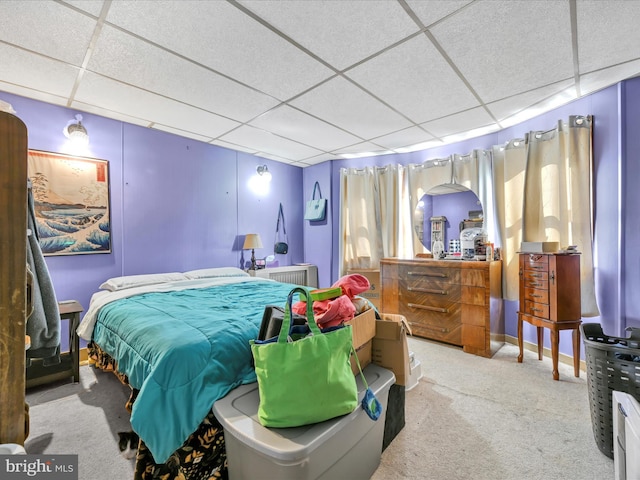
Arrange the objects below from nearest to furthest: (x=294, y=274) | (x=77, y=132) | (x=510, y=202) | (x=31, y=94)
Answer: (x=31, y=94) < (x=77, y=132) < (x=510, y=202) < (x=294, y=274)

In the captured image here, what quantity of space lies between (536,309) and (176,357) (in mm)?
2812

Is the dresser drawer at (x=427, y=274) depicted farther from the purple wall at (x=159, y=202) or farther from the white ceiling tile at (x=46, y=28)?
the white ceiling tile at (x=46, y=28)

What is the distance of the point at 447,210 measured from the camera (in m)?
3.61

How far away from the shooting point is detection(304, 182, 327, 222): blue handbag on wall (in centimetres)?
458

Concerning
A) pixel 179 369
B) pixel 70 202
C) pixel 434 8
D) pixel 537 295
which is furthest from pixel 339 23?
pixel 70 202

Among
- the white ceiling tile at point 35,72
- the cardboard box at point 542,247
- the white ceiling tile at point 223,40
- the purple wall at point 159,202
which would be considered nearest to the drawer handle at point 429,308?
the cardboard box at point 542,247

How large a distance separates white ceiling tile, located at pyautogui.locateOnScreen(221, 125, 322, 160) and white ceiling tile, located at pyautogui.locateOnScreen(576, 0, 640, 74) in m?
2.72

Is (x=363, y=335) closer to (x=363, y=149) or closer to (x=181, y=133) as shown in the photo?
(x=363, y=149)

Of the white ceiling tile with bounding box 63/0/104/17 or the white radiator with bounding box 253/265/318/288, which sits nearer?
the white ceiling tile with bounding box 63/0/104/17

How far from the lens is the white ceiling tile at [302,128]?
2861 millimetres

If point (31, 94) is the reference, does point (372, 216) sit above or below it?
below

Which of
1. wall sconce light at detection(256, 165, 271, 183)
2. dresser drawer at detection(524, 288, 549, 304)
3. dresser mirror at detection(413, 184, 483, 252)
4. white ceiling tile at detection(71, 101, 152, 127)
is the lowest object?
dresser drawer at detection(524, 288, 549, 304)

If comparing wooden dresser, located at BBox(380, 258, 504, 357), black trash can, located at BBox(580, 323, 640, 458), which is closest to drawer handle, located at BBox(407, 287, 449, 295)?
wooden dresser, located at BBox(380, 258, 504, 357)

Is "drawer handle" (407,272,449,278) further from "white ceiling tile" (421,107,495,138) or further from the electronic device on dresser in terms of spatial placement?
"white ceiling tile" (421,107,495,138)
